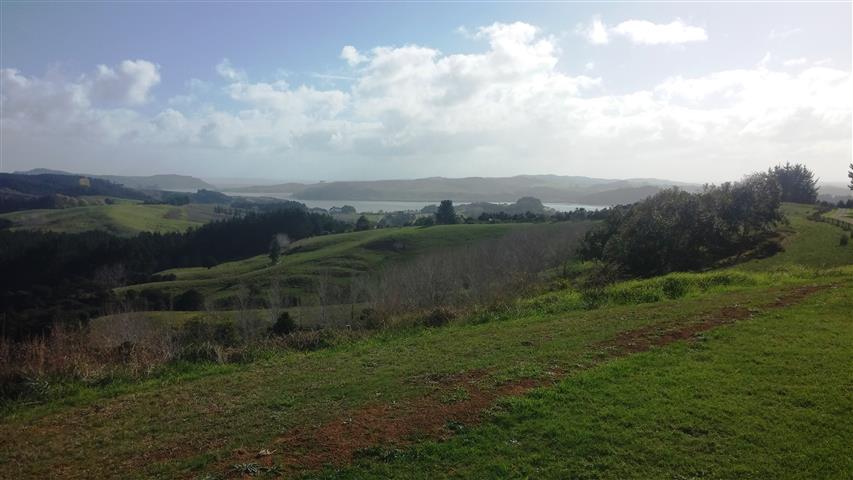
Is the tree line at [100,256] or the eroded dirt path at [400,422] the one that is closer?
the eroded dirt path at [400,422]

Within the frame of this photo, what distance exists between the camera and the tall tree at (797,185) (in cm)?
7312

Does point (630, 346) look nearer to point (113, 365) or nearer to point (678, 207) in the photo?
point (113, 365)

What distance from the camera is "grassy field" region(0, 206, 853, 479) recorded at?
22.9ft

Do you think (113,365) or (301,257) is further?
(301,257)

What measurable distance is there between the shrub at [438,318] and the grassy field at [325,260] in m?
54.9

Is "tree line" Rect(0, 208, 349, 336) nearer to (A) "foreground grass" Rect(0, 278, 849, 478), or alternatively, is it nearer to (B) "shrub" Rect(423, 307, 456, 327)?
(B) "shrub" Rect(423, 307, 456, 327)

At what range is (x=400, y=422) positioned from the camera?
27.7ft

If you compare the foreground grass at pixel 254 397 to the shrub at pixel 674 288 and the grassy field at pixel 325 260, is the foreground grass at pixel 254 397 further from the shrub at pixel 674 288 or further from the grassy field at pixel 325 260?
the grassy field at pixel 325 260

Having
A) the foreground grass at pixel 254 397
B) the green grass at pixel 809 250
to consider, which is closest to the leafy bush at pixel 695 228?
the green grass at pixel 809 250

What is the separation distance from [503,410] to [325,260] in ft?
267

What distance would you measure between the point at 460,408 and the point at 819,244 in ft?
114

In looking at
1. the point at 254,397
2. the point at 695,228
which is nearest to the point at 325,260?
the point at 695,228

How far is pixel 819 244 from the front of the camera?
33125 millimetres

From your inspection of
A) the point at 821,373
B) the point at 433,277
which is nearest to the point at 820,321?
the point at 821,373
